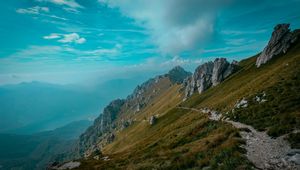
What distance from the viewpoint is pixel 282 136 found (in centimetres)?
2359

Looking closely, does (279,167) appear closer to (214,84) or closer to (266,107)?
(266,107)

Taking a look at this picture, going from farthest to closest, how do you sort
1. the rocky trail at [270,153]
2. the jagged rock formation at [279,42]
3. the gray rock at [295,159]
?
1. the jagged rock formation at [279,42]
2. the rocky trail at [270,153]
3. the gray rock at [295,159]

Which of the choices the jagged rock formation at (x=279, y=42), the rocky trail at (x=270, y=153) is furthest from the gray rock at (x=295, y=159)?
the jagged rock formation at (x=279, y=42)

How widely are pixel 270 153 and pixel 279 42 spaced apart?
127m

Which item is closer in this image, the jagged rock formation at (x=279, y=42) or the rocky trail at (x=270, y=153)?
the rocky trail at (x=270, y=153)

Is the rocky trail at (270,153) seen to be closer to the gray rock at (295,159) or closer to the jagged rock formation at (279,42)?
the gray rock at (295,159)

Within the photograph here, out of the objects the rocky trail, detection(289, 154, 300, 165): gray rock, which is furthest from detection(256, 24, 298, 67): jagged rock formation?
detection(289, 154, 300, 165): gray rock

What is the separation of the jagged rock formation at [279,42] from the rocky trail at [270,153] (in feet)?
378

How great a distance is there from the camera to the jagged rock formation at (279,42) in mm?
123500

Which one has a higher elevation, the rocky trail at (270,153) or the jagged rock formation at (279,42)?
the jagged rock formation at (279,42)

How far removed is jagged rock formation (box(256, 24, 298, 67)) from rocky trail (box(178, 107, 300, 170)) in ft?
378

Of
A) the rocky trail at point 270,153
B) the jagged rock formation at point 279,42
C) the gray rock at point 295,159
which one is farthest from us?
the jagged rock formation at point 279,42

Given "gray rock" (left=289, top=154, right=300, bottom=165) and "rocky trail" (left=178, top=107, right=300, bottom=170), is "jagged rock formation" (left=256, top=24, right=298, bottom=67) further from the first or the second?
"gray rock" (left=289, top=154, right=300, bottom=165)

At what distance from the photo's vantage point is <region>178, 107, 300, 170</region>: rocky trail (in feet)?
56.4
